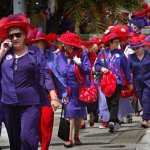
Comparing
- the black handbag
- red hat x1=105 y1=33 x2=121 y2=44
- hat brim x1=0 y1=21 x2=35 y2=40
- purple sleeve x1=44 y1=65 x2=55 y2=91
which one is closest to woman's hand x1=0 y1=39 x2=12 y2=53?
hat brim x1=0 y1=21 x2=35 y2=40

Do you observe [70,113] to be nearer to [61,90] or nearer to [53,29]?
[61,90]

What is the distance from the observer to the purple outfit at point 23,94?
655cm

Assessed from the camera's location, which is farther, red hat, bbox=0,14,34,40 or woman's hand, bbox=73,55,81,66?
woman's hand, bbox=73,55,81,66

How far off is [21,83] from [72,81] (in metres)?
3.27

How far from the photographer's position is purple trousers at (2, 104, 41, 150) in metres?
6.54

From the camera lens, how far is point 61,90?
809cm

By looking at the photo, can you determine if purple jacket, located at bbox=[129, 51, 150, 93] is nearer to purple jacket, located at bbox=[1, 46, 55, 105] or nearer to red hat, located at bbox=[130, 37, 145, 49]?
red hat, located at bbox=[130, 37, 145, 49]

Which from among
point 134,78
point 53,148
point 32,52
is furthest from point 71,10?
point 32,52

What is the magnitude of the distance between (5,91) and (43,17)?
18.4 feet

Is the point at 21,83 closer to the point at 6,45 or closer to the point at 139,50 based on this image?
the point at 6,45

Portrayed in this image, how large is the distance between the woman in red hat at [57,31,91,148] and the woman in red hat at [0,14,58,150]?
2917 mm

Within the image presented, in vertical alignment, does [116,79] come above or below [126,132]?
above

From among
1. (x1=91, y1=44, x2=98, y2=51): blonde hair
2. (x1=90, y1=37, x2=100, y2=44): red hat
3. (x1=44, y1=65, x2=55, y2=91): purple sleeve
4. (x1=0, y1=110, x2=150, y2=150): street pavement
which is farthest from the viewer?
(x1=91, y1=44, x2=98, y2=51): blonde hair

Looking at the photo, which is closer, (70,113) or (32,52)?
(32,52)
